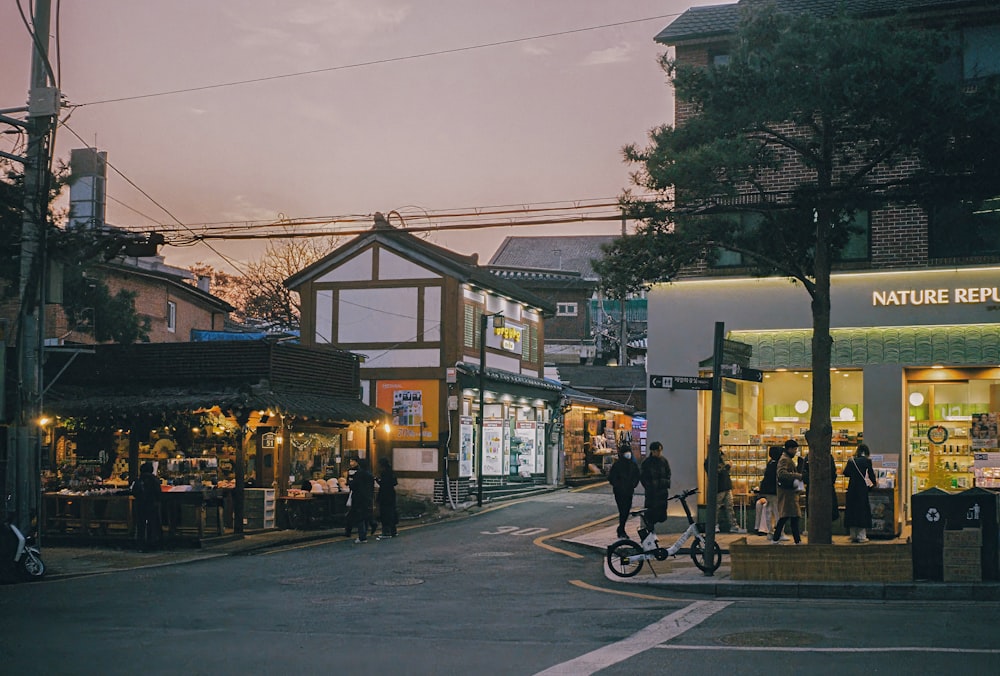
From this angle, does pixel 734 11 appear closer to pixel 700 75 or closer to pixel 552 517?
pixel 700 75

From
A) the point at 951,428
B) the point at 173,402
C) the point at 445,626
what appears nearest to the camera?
the point at 445,626

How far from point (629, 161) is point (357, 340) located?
18.6m

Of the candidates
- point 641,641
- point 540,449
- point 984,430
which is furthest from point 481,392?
point 641,641

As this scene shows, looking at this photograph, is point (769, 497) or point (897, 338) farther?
point (897, 338)

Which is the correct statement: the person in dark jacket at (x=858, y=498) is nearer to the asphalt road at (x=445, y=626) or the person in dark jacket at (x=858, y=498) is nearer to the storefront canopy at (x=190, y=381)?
the asphalt road at (x=445, y=626)

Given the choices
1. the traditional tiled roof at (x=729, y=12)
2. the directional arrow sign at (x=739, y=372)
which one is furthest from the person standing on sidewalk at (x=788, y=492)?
the traditional tiled roof at (x=729, y=12)

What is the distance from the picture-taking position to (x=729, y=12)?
2519 centimetres

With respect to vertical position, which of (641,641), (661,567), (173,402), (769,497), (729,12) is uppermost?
(729,12)

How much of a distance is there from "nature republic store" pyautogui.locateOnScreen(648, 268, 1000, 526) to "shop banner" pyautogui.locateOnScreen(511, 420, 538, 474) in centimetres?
1425

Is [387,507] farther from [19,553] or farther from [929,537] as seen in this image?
[929,537]

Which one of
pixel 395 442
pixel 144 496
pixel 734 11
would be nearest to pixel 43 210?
pixel 144 496

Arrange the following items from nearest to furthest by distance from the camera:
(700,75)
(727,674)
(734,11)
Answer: (727,674) → (700,75) → (734,11)

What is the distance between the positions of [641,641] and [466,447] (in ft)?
78.2

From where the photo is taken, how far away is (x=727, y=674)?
8.80 m
